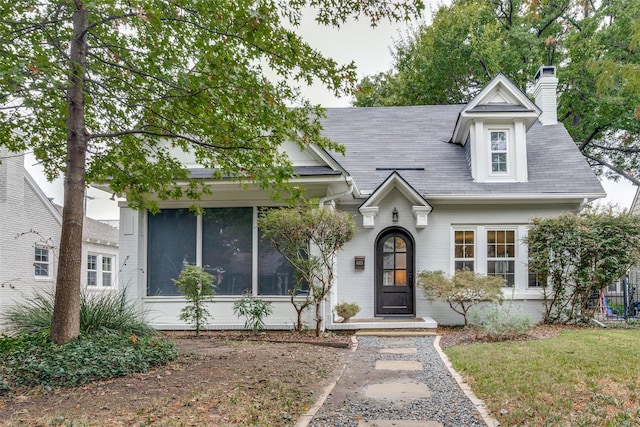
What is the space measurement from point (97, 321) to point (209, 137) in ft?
10.3

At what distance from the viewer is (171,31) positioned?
6676mm

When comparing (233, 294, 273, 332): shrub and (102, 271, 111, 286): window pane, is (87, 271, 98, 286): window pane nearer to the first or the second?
(102, 271, 111, 286): window pane

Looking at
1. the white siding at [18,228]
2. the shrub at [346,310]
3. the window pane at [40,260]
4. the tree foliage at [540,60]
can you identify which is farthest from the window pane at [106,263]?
the shrub at [346,310]

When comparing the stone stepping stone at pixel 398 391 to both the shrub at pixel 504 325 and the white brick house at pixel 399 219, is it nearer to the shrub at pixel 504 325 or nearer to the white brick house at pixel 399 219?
the shrub at pixel 504 325

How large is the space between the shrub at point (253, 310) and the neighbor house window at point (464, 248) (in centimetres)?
469

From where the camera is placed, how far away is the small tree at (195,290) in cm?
974

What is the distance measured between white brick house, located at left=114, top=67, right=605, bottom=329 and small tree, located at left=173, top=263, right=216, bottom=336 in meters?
0.88

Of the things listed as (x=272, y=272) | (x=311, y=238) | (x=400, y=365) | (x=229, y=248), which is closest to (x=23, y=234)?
(x=229, y=248)

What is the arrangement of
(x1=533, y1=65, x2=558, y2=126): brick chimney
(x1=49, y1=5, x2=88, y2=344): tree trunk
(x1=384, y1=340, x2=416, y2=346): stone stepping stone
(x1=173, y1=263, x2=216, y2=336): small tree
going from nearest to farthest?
1. (x1=49, y1=5, x2=88, y2=344): tree trunk
2. (x1=384, y1=340, x2=416, y2=346): stone stepping stone
3. (x1=173, y1=263, x2=216, y2=336): small tree
4. (x1=533, y1=65, x2=558, y2=126): brick chimney

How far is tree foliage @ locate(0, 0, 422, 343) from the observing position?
19.6 ft

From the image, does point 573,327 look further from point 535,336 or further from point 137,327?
point 137,327

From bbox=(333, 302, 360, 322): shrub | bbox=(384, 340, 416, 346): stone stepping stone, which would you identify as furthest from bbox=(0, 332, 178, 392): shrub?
bbox=(333, 302, 360, 322): shrub

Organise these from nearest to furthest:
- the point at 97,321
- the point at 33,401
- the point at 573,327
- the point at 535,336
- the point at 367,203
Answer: the point at 33,401 → the point at 97,321 → the point at 535,336 → the point at 573,327 → the point at 367,203

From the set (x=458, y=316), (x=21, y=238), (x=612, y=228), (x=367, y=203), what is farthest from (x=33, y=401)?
(x=21, y=238)
